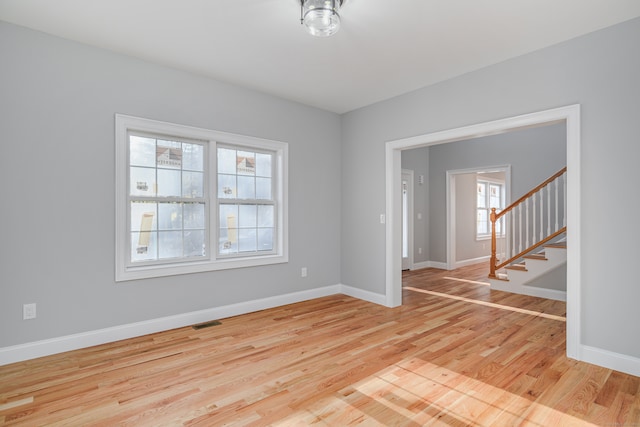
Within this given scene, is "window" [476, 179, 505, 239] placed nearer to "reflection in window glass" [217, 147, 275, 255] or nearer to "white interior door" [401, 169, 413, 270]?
"white interior door" [401, 169, 413, 270]

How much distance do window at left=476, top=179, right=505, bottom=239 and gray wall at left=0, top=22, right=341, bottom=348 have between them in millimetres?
6677

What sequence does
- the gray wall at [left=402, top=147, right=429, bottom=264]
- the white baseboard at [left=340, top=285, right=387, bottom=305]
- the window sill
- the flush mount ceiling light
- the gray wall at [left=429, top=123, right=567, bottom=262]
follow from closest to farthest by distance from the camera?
the flush mount ceiling light
the window sill
the white baseboard at [left=340, top=285, right=387, bottom=305]
the gray wall at [left=429, top=123, right=567, bottom=262]
the gray wall at [left=402, top=147, right=429, bottom=264]

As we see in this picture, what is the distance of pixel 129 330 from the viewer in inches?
128

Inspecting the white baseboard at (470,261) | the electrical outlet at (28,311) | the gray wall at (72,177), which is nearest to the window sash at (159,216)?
the gray wall at (72,177)

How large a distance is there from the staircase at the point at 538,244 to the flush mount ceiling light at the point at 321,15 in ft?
14.6

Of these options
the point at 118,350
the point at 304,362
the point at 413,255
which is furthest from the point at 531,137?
the point at 118,350

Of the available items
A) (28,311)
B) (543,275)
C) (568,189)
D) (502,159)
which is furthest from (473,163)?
(28,311)

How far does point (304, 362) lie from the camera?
2768 millimetres

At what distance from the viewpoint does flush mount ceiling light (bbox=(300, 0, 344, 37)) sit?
7.78ft

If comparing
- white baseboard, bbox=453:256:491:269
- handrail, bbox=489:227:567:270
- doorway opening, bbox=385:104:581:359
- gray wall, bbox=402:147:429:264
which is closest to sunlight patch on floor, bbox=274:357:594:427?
doorway opening, bbox=385:104:581:359

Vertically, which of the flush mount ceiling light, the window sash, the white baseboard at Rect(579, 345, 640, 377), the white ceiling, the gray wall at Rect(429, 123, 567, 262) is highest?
the white ceiling

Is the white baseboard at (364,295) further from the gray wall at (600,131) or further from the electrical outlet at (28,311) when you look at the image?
the electrical outlet at (28,311)

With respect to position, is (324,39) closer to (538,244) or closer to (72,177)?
(72,177)

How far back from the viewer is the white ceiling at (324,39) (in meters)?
2.48
